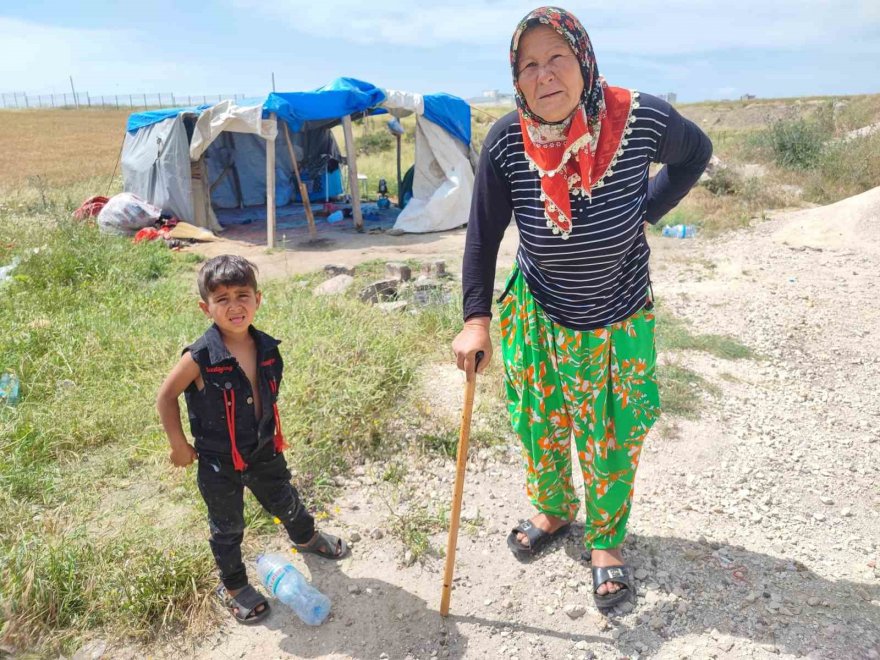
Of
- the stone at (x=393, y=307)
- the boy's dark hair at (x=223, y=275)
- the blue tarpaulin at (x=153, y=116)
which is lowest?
the stone at (x=393, y=307)

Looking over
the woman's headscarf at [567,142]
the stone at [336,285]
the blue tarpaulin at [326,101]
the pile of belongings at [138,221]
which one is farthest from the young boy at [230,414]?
the pile of belongings at [138,221]

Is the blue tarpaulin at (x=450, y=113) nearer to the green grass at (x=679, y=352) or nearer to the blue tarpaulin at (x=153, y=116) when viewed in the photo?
the blue tarpaulin at (x=153, y=116)

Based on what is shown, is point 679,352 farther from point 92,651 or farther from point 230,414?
point 92,651

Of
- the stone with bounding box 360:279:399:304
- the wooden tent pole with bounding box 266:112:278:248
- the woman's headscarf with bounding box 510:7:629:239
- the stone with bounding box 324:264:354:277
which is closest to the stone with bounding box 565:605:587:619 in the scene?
the woman's headscarf with bounding box 510:7:629:239

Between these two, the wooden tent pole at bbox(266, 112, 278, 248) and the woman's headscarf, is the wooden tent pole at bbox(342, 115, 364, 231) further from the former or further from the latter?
the woman's headscarf

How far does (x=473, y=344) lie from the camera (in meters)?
1.91

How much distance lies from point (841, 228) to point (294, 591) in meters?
7.73

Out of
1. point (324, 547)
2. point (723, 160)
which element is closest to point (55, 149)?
point (723, 160)

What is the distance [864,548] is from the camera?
2.40 metres

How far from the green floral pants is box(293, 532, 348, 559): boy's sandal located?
0.83 meters

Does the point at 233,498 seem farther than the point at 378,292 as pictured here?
No

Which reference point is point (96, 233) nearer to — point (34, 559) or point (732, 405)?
point (34, 559)

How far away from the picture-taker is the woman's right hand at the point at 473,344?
191 centimetres

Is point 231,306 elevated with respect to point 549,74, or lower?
lower
